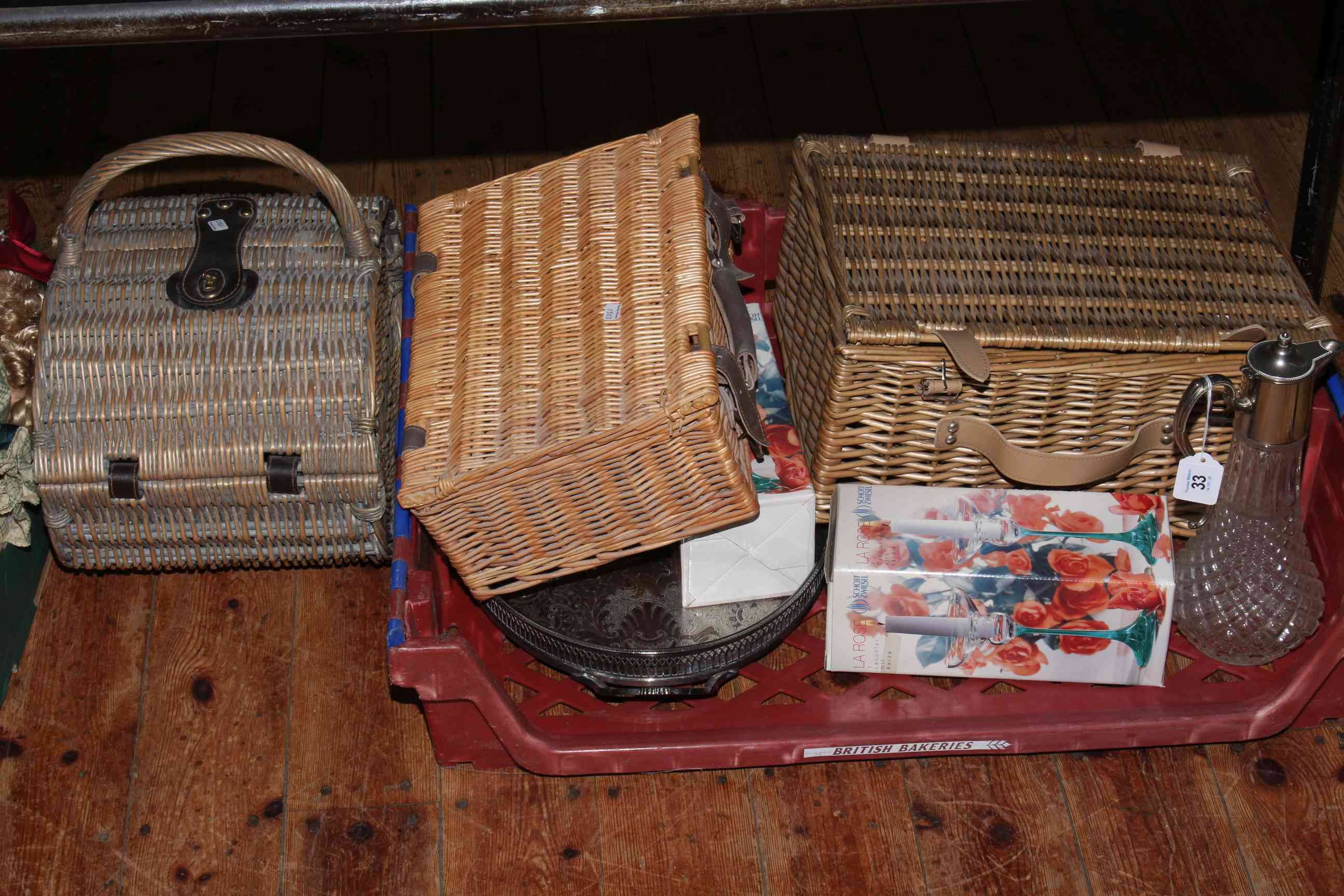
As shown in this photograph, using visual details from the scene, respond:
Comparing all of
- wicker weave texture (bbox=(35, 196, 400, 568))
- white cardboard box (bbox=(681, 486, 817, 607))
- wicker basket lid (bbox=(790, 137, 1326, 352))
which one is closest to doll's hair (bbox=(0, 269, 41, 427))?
wicker weave texture (bbox=(35, 196, 400, 568))

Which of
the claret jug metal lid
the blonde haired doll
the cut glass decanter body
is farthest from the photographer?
the blonde haired doll

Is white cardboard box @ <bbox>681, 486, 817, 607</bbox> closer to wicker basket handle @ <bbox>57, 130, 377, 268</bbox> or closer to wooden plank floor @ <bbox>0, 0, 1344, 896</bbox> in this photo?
wooden plank floor @ <bbox>0, 0, 1344, 896</bbox>

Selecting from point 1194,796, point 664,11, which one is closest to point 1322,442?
point 1194,796

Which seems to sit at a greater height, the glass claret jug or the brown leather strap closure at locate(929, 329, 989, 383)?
the brown leather strap closure at locate(929, 329, 989, 383)

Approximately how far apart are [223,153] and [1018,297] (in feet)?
2.45

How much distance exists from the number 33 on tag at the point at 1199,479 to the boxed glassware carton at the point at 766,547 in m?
0.32

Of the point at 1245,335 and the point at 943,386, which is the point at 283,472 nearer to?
the point at 943,386

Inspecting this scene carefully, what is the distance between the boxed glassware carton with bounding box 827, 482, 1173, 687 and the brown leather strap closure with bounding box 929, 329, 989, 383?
0.16 metres

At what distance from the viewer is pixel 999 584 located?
1.29 m

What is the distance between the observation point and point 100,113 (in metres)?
2.06

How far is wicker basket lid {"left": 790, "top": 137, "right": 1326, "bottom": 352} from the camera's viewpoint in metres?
1.26

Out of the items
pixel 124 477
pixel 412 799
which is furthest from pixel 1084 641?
pixel 124 477

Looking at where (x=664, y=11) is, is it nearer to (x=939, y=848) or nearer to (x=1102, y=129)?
(x=939, y=848)

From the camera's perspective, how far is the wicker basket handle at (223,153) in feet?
4.40
